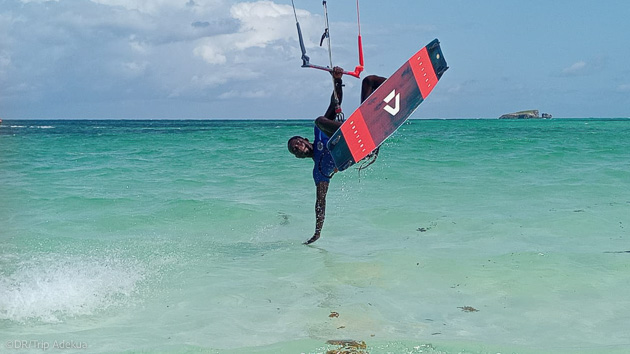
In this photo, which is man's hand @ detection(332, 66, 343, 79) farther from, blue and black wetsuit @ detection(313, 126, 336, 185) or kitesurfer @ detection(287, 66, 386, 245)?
blue and black wetsuit @ detection(313, 126, 336, 185)

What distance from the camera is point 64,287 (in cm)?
564

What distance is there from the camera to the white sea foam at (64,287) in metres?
5.06

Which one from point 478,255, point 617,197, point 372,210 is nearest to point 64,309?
point 478,255

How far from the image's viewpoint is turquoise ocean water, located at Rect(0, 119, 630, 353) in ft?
14.8

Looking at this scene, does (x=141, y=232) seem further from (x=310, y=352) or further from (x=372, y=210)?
(x=310, y=352)

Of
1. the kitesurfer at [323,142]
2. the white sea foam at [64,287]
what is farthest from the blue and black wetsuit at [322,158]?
the white sea foam at [64,287]

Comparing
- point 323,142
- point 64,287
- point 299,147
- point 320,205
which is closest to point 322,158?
point 323,142

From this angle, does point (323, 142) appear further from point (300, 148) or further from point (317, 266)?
point (317, 266)

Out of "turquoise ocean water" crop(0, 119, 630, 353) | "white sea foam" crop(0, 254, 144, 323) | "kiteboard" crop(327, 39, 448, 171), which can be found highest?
"kiteboard" crop(327, 39, 448, 171)

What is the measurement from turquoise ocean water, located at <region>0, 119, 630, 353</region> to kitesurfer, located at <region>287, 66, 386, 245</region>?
2.51 ft

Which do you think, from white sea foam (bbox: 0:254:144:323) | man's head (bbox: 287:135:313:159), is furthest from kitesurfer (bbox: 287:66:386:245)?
white sea foam (bbox: 0:254:144:323)

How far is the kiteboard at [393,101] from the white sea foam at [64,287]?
8.76 feet

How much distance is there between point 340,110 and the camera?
6.28 metres

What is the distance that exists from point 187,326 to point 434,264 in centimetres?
282
